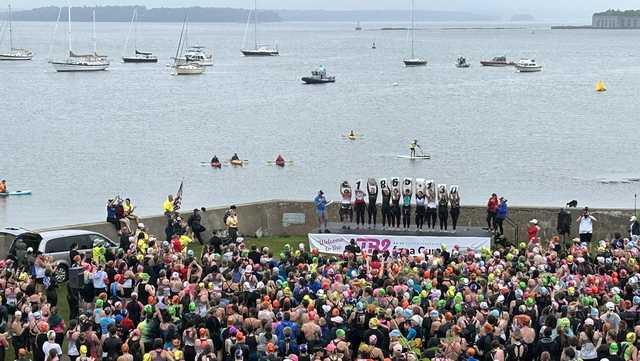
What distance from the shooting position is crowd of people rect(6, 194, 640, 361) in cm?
1723

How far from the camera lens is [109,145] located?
80.4 m

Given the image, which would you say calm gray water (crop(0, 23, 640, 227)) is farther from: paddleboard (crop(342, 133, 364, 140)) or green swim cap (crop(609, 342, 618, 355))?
green swim cap (crop(609, 342, 618, 355))

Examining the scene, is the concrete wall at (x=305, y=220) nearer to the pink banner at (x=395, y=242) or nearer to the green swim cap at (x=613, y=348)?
the pink banner at (x=395, y=242)

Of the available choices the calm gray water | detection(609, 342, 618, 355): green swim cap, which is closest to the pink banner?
detection(609, 342, 618, 355): green swim cap

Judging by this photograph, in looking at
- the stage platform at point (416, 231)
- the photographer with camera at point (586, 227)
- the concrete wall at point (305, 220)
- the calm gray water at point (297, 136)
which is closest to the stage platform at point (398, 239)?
the stage platform at point (416, 231)

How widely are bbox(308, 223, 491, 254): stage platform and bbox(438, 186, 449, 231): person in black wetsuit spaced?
13.5 inches

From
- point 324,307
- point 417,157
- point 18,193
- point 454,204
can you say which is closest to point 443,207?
point 454,204

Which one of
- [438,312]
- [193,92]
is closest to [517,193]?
[438,312]

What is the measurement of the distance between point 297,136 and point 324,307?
6761cm

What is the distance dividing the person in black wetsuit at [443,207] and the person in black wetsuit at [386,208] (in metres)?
1.41

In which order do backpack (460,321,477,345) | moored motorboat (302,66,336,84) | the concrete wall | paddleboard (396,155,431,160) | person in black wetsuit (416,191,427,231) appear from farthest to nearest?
1. moored motorboat (302,66,336,84)
2. paddleboard (396,155,431,160)
3. the concrete wall
4. person in black wetsuit (416,191,427,231)
5. backpack (460,321,477,345)

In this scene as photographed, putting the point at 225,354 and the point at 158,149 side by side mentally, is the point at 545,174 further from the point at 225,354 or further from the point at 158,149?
the point at 225,354

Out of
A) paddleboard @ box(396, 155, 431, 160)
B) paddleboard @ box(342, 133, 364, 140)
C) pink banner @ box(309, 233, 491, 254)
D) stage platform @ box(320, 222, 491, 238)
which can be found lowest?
pink banner @ box(309, 233, 491, 254)

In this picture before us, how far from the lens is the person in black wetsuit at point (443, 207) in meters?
29.5
